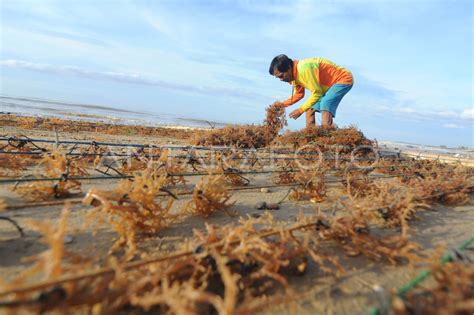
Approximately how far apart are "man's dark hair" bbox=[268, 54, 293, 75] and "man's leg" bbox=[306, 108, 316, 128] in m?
1.14

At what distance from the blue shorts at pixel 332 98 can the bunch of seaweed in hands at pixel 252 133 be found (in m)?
1.64

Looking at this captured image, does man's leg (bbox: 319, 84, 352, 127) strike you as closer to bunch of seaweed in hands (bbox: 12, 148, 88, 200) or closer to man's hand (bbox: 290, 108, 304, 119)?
man's hand (bbox: 290, 108, 304, 119)

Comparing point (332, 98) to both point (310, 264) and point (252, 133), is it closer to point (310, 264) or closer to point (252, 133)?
point (252, 133)

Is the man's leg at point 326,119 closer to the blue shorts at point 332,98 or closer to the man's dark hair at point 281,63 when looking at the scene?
the blue shorts at point 332,98

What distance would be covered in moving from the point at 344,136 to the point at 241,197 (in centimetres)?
364

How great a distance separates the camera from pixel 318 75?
5535 millimetres

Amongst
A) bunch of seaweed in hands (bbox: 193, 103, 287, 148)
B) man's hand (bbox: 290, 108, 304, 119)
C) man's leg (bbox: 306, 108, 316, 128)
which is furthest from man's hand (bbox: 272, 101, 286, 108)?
man's hand (bbox: 290, 108, 304, 119)

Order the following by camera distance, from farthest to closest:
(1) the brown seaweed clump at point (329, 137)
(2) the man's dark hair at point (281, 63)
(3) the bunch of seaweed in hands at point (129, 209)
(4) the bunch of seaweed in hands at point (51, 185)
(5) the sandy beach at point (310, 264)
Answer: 1. (1) the brown seaweed clump at point (329, 137)
2. (2) the man's dark hair at point (281, 63)
3. (4) the bunch of seaweed in hands at point (51, 185)
4. (3) the bunch of seaweed in hands at point (129, 209)
5. (5) the sandy beach at point (310, 264)

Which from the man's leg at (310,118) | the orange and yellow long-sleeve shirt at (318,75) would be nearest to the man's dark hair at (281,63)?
the orange and yellow long-sleeve shirt at (318,75)

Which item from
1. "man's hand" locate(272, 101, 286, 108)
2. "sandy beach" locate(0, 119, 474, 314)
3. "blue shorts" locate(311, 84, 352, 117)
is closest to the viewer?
"sandy beach" locate(0, 119, 474, 314)

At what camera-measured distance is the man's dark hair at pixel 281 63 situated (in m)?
5.42

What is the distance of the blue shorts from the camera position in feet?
18.2

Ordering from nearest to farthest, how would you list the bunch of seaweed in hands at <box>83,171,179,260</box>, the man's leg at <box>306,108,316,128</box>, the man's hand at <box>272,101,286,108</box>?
the bunch of seaweed in hands at <box>83,171,179,260</box>, the man's leg at <box>306,108,316,128</box>, the man's hand at <box>272,101,286,108</box>

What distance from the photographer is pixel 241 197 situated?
3.04 meters
